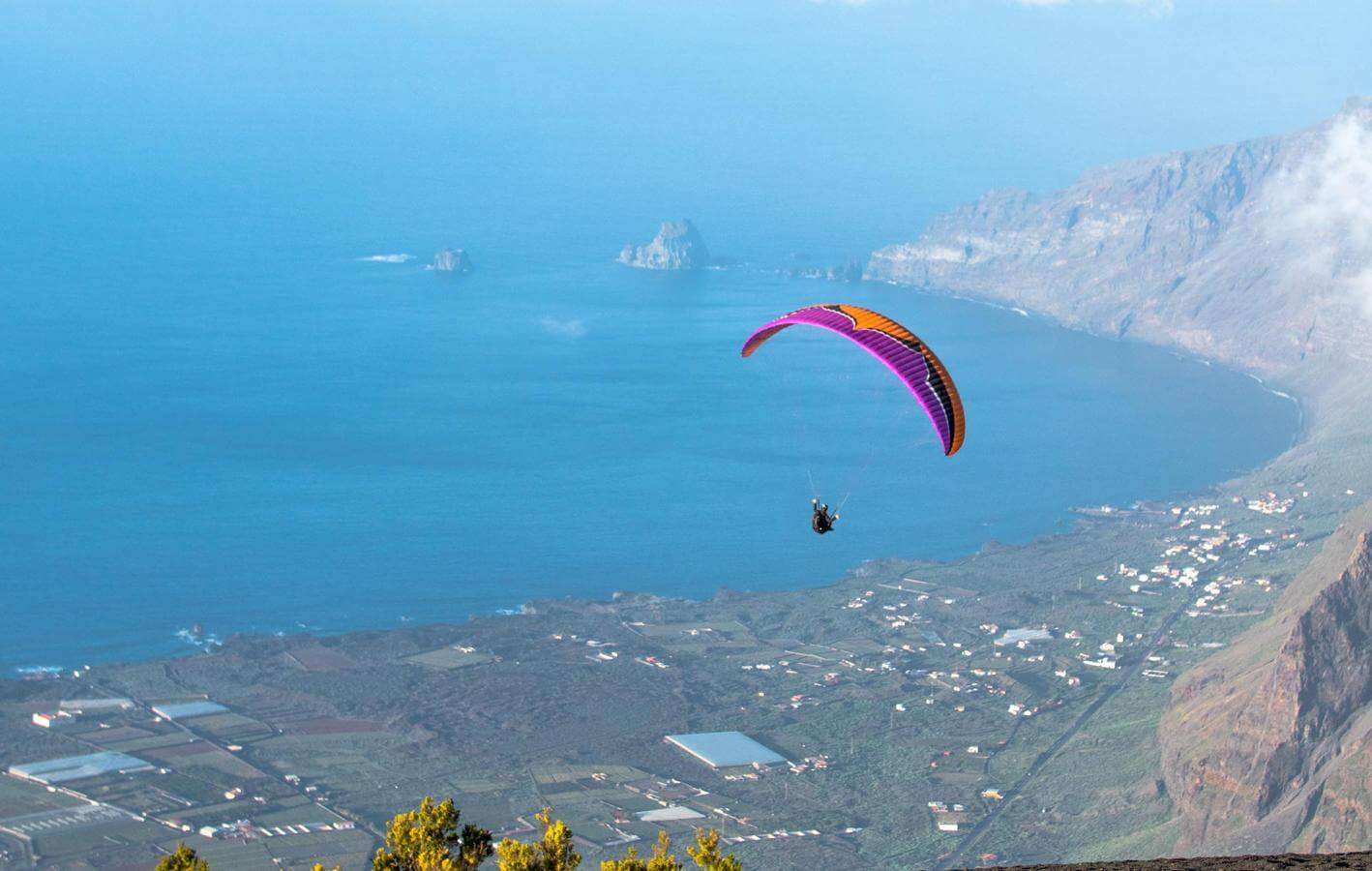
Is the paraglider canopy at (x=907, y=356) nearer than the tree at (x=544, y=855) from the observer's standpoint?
No

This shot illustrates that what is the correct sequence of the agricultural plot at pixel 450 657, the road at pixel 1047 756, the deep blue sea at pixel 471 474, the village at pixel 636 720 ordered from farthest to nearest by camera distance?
the deep blue sea at pixel 471 474 → the agricultural plot at pixel 450 657 → the village at pixel 636 720 → the road at pixel 1047 756

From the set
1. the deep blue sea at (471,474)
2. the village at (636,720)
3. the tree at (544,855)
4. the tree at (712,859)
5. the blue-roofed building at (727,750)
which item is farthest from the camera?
the deep blue sea at (471,474)

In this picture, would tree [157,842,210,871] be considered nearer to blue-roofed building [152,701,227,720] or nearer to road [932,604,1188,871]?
road [932,604,1188,871]

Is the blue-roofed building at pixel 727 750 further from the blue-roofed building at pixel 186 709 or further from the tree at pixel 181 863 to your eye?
the tree at pixel 181 863

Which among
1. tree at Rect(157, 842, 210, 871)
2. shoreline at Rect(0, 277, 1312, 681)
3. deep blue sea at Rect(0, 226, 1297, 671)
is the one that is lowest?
shoreline at Rect(0, 277, 1312, 681)

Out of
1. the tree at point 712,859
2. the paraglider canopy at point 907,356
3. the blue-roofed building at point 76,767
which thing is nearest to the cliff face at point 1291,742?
the paraglider canopy at point 907,356

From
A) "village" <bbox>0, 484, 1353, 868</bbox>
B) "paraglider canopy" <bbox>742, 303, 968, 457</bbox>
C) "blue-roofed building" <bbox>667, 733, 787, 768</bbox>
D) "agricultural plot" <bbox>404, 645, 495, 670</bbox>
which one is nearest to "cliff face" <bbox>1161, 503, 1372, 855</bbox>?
"village" <bbox>0, 484, 1353, 868</bbox>

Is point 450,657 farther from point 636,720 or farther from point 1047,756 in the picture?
point 1047,756
